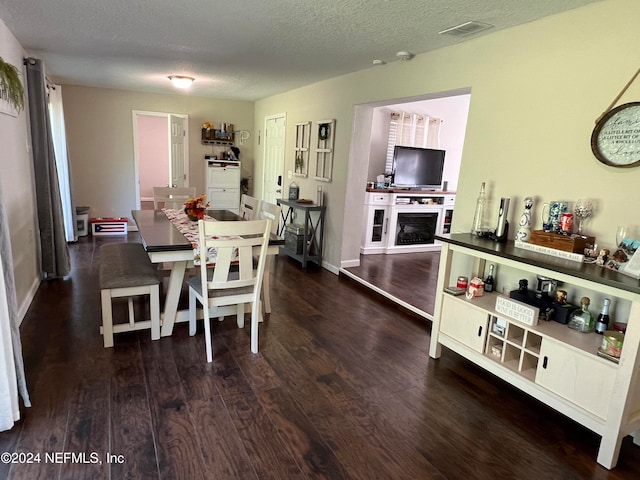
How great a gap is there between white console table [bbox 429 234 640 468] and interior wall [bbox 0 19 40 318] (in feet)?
10.7

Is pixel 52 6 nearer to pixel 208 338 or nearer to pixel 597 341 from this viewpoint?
pixel 208 338

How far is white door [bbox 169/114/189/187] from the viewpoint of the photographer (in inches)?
250

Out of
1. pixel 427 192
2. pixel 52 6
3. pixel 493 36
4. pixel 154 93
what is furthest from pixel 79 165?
pixel 493 36

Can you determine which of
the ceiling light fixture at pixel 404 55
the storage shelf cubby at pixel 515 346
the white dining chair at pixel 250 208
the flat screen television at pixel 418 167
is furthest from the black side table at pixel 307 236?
the storage shelf cubby at pixel 515 346

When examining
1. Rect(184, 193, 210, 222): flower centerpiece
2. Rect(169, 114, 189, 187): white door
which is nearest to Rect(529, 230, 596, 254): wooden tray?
Rect(184, 193, 210, 222): flower centerpiece

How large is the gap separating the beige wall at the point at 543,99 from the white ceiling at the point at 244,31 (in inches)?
6.0

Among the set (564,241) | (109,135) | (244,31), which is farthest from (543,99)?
(109,135)

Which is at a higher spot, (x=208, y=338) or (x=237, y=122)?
(x=237, y=122)

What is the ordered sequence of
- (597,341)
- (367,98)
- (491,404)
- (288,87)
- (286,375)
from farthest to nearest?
(288,87) → (367,98) → (286,375) → (491,404) → (597,341)

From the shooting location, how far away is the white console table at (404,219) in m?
5.76

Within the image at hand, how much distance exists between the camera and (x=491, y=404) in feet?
7.78

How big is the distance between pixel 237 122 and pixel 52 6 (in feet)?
14.9

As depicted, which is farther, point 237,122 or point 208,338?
point 237,122

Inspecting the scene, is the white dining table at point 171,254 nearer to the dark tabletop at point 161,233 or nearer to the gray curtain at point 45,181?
the dark tabletop at point 161,233
